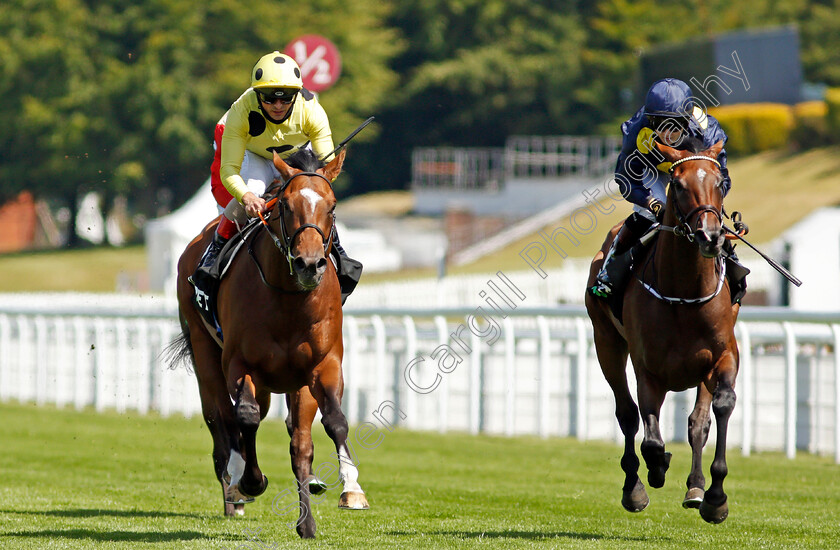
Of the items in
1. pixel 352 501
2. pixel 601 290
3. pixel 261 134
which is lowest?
pixel 352 501

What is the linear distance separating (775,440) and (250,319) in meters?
6.16

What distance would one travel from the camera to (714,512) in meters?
6.61

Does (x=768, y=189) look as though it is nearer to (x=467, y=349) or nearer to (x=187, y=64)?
(x=187, y=64)

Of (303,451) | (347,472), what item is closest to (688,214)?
(347,472)

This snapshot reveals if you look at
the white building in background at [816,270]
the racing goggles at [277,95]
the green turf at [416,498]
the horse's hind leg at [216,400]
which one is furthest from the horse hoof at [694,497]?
the white building in background at [816,270]

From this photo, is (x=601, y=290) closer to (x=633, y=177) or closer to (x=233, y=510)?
(x=633, y=177)

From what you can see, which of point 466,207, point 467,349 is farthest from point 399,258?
point 467,349

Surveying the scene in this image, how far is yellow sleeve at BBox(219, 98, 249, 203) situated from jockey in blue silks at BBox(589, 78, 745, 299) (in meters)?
2.15

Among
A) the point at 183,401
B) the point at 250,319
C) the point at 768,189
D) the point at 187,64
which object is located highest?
the point at 187,64

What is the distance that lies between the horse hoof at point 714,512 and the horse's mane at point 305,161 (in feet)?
8.51

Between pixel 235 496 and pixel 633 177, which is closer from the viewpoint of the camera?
pixel 235 496

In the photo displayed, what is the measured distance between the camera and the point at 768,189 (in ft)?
119

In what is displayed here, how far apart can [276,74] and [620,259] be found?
2166 millimetres

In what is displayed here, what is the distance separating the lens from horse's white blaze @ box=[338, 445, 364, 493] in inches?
261
